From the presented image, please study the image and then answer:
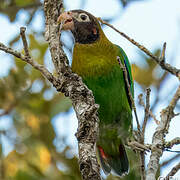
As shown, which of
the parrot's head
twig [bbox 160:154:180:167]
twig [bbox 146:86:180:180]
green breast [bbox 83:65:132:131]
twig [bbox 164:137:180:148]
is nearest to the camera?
twig [bbox 146:86:180:180]

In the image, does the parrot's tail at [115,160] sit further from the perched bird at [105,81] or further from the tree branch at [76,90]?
the tree branch at [76,90]

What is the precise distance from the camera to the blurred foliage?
4.29 metres

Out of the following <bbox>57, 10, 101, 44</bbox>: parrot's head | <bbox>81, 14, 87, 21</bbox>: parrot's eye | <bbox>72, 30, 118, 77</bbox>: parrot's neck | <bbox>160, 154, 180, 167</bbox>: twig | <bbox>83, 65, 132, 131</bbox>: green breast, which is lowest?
<bbox>160, 154, 180, 167</bbox>: twig

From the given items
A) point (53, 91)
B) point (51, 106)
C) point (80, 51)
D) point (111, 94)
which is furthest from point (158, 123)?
point (53, 91)

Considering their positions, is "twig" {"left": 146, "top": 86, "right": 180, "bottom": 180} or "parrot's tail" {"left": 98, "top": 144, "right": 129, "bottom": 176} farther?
"parrot's tail" {"left": 98, "top": 144, "right": 129, "bottom": 176}

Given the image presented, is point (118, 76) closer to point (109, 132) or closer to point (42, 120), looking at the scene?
point (109, 132)

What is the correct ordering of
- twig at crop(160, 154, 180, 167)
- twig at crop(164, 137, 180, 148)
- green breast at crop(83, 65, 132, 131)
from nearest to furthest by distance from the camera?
twig at crop(164, 137, 180, 148) < twig at crop(160, 154, 180, 167) < green breast at crop(83, 65, 132, 131)

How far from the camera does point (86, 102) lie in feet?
8.68

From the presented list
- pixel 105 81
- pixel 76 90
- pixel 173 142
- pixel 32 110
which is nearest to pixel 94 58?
pixel 105 81

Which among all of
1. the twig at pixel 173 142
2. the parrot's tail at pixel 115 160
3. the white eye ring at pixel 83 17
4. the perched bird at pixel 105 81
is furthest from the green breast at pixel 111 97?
the twig at pixel 173 142

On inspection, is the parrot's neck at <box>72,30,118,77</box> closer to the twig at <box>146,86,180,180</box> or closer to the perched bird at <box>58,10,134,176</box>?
the perched bird at <box>58,10,134,176</box>

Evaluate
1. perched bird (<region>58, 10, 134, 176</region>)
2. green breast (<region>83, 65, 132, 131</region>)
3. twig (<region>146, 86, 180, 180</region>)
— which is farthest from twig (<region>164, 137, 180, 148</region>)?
green breast (<region>83, 65, 132, 131</region>)

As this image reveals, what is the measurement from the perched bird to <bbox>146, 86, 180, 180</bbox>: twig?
1004mm

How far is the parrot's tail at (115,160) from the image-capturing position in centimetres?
441
